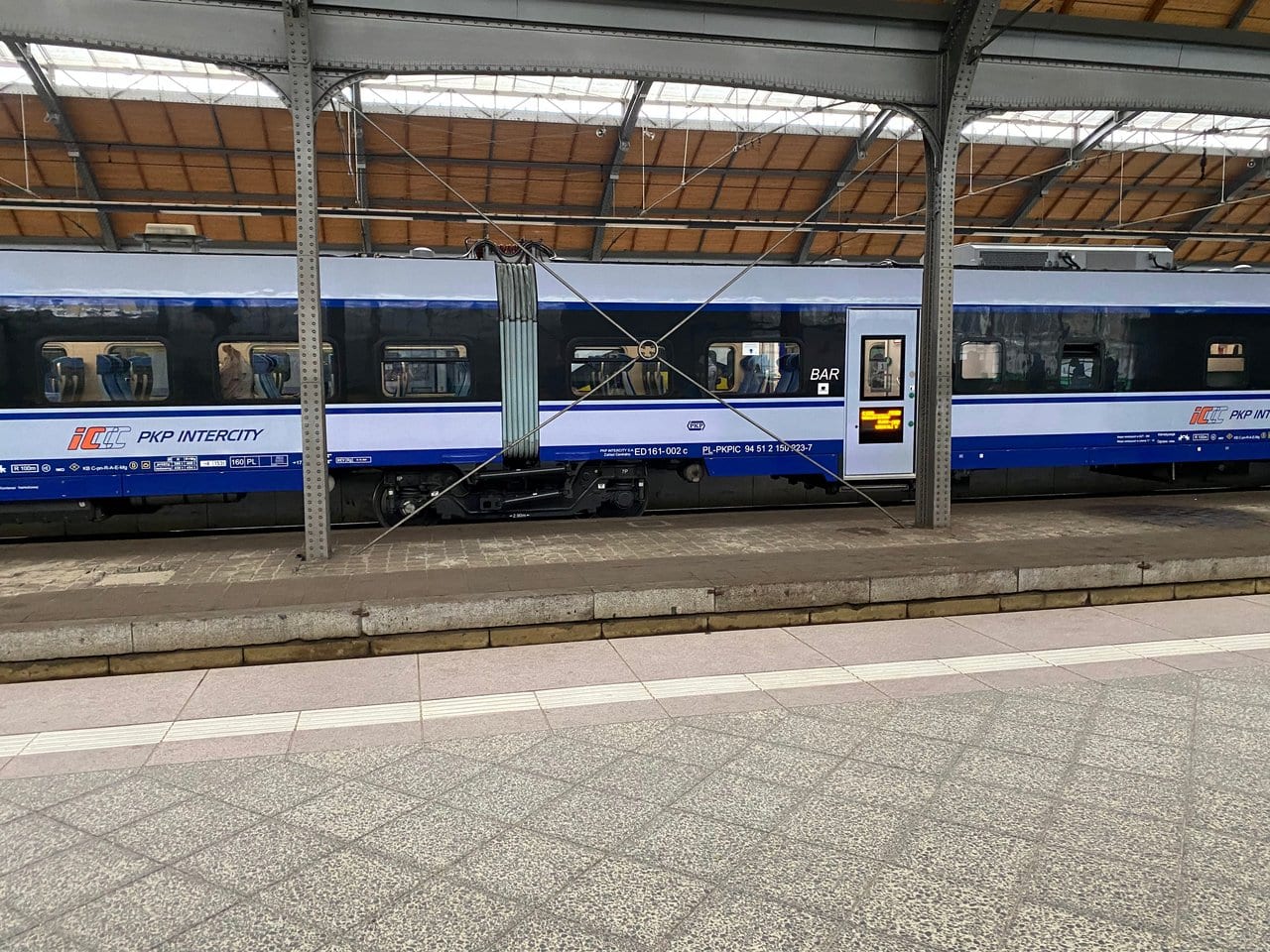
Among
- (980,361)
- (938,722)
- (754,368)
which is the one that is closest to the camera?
(938,722)

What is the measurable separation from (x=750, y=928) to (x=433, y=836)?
1368 millimetres

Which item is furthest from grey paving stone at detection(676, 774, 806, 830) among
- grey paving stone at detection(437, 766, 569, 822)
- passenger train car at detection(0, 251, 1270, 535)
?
passenger train car at detection(0, 251, 1270, 535)

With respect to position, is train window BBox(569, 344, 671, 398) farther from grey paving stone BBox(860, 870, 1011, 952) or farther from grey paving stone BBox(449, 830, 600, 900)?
grey paving stone BBox(860, 870, 1011, 952)

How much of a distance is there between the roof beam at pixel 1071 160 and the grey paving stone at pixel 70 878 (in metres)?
22.2

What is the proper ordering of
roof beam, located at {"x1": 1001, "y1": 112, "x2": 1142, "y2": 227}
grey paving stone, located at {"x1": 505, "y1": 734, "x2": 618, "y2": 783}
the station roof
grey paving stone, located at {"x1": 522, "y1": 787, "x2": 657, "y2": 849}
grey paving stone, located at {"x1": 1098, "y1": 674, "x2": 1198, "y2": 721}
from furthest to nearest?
roof beam, located at {"x1": 1001, "y1": 112, "x2": 1142, "y2": 227}, the station roof, grey paving stone, located at {"x1": 1098, "y1": 674, "x2": 1198, "y2": 721}, grey paving stone, located at {"x1": 505, "y1": 734, "x2": 618, "y2": 783}, grey paving stone, located at {"x1": 522, "y1": 787, "x2": 657, "y2": 849}

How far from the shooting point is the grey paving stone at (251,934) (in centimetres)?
288

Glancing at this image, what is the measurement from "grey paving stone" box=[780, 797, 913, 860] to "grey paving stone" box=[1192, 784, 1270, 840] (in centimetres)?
124

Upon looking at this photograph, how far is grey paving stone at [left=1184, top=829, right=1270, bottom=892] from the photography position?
3.25 m

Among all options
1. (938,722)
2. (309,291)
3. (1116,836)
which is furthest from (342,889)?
(309,291)

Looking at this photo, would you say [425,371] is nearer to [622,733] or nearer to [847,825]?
[622,733]

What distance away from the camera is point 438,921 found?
303 centimetres

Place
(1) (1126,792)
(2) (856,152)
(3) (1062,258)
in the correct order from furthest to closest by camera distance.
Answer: (2) (856,152)
(3) (1062,258)
(1) (1126,792)

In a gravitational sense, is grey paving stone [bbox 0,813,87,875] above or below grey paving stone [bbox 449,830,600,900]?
above

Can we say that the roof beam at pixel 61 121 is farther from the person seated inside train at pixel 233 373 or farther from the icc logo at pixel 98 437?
the person seated inside train at pixel 233 373
